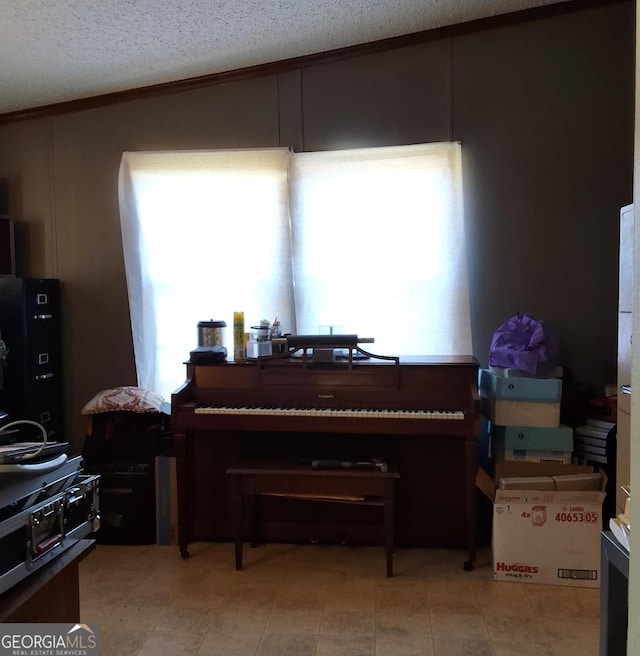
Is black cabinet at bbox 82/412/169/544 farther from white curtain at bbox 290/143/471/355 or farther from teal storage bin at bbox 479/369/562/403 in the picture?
teal storage bin at bbox 479/369/562/403

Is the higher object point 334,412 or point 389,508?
point 334,412

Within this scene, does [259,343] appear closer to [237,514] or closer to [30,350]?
[237,514]

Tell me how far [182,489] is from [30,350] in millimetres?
1236

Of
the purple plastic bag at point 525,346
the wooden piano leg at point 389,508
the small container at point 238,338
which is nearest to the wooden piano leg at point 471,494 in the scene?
the wooden piano leg at point 389,508

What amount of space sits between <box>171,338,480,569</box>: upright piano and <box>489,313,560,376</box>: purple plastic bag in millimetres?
175

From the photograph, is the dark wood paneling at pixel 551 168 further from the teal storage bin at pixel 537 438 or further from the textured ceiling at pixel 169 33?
the teal storage bin at pixel 537 438

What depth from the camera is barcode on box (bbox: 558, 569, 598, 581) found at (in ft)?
9.24

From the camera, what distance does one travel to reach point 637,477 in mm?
969

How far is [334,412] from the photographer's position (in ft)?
9.66

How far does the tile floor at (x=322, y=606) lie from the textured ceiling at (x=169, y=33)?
100 inches

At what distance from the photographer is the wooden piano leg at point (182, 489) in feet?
10.1

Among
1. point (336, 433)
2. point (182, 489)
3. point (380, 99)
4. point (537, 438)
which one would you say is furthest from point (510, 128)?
point (182, 489)

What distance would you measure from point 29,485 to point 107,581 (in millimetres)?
1698

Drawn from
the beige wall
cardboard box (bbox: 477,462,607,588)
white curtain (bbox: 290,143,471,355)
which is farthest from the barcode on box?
white curtain (bbox: 290,143,471,355)
